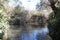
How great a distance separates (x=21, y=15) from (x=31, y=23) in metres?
5.30

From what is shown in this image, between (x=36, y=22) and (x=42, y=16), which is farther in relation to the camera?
(x=36, y=22)

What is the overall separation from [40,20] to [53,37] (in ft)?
108

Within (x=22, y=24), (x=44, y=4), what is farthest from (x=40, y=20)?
(x=44, y=4)

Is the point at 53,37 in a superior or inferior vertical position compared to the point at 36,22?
inferior

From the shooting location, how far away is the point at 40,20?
48.5 metres

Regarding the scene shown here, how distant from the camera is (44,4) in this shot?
22.1 m

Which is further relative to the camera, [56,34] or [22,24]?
[22,24]

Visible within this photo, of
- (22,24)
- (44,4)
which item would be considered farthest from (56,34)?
(22,24)

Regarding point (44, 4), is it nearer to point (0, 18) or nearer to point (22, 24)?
point (0, 18)

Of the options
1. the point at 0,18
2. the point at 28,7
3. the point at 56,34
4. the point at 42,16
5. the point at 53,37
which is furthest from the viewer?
the point at 28,7

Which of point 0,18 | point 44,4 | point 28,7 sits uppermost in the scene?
point 28,7

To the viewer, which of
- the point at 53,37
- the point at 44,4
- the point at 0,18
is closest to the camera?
the point at 53,37

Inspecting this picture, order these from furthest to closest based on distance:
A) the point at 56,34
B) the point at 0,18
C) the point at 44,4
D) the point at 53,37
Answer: the point at 44,4
the point at 0,18
the point at 53,37
the point at 56,34

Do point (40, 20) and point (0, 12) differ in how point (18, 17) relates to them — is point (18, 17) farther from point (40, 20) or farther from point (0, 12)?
point (0, 12)
